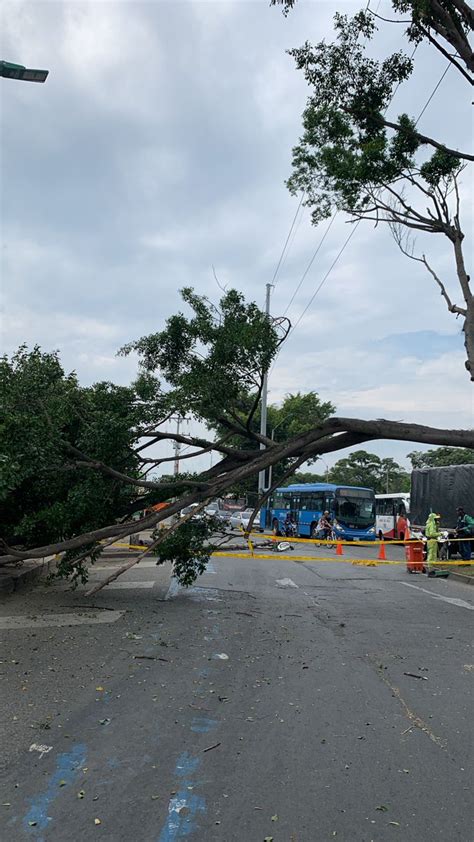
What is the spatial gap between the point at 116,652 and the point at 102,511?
3.68 meters

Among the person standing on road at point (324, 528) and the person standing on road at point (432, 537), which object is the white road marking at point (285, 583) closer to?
the person standing on road at point (432, 537)

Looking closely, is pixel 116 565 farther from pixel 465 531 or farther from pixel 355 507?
pixel 355 507

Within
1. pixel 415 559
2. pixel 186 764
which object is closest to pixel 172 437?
pixel 186 764

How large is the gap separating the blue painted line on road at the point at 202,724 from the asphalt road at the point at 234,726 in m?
0.02

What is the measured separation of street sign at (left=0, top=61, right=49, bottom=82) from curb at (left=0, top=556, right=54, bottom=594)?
872 centimetres

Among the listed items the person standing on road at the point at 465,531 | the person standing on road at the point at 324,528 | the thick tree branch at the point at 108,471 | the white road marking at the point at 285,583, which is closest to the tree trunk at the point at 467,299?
the thick tree branch at the point at 108,471

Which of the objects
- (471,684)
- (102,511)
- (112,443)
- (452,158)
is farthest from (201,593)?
(452,158)

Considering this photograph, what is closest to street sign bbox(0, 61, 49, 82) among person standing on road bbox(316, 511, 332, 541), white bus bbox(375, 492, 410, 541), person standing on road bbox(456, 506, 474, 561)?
person standing on road bbox(456, 506, 474, 561)

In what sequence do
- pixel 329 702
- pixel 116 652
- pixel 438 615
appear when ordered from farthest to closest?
pixel 438 615 → pixel 116 652 → pixel 329 702

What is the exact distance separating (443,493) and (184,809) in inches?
875

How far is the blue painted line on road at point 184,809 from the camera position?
345cm

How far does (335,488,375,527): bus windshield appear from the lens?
105 feet

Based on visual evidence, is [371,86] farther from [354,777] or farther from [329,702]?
[354,777]

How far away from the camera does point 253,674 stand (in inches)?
264
